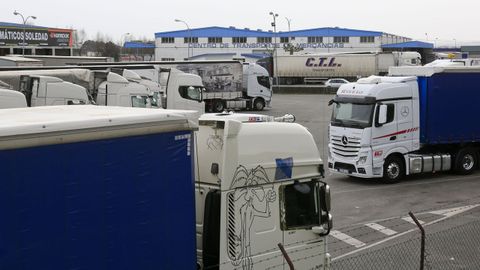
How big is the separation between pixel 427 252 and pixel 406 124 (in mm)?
7968

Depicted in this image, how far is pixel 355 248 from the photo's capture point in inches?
446

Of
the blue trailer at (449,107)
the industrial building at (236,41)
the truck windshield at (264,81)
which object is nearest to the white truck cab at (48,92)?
the blue trailer at (449,107)

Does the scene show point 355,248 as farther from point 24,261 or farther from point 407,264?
point 24,261

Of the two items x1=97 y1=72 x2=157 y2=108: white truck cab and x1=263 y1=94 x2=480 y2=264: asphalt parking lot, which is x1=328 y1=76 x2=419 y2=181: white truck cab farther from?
x1=97 y1=72 x2=157 y2=108: white truck cab

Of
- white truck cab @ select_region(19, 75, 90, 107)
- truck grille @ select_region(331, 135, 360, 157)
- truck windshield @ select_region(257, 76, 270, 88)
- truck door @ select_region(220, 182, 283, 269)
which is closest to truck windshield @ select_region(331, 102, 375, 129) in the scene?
truck grille @ select_region(331, 135, 360, 157)

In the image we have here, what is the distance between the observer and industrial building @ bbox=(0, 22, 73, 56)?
238ft

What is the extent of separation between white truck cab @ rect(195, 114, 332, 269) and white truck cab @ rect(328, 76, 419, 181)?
11.5 meters

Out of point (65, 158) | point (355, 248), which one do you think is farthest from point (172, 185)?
point (355, 248)

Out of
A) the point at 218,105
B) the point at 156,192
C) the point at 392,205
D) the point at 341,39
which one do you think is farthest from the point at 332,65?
the point at 156,192

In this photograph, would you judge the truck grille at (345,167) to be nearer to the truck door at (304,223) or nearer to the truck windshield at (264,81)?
the truck door at (304,223)

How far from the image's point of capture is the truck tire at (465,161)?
19.1 meters

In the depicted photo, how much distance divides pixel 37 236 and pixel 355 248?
8313 mm

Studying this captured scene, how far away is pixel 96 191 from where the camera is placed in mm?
4352

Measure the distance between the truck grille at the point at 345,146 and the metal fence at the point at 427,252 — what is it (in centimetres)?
489
